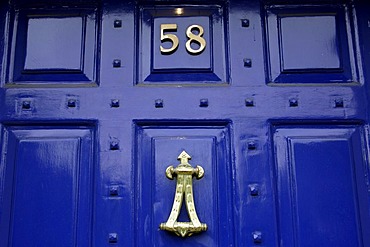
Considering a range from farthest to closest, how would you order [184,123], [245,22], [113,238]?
[245,22] < [184,123] < [113,238]

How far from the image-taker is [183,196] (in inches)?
71.5

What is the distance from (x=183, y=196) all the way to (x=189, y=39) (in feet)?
1.52

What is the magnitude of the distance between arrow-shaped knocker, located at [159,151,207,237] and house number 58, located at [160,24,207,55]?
311 millimetres

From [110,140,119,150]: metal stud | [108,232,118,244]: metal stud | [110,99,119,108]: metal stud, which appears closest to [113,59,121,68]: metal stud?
[110,99,119,108]: metal stud

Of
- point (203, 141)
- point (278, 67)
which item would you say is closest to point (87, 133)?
point (203, 141)

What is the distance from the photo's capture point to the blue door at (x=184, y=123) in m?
1.81

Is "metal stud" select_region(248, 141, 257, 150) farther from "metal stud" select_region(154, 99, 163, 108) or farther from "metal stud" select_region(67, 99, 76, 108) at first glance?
"metal stud" select_region(67, 99, 76, 108)

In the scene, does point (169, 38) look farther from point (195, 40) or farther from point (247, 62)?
point (247, 62)

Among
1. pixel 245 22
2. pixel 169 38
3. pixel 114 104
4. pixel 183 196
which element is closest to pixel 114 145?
pixel 114 104

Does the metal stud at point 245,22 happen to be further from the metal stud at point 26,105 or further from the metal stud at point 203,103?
the metal stud at point 26,105

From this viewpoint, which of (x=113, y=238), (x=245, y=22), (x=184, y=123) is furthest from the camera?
(x=245, y=22)

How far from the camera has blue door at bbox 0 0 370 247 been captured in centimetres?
181

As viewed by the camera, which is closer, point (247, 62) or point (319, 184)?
point (319, 184)

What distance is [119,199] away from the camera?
71.9 inches
